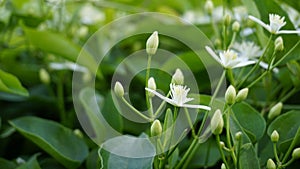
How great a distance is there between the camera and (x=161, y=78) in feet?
2.16

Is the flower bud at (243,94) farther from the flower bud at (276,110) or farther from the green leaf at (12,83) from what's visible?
the green leaf at (12,83)

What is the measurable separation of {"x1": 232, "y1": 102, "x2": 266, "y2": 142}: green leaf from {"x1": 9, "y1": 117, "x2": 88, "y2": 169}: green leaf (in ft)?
0.61

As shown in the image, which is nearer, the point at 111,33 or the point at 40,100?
the point at 40,100

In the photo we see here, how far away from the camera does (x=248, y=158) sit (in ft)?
1.65

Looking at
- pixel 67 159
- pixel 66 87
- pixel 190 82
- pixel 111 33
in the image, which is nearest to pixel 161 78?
pixel 190 82

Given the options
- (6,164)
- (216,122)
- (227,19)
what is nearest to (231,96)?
(216,122)

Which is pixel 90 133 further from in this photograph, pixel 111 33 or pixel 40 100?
pixel 111 33

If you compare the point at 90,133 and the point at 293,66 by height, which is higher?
the point at 293,66

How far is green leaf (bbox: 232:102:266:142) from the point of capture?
553 millimetres

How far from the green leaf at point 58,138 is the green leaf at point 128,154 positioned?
0.09 metres

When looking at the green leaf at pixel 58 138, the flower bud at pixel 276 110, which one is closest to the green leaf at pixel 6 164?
the green leaf at pixel 58 138

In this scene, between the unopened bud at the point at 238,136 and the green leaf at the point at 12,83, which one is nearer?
the unopened bud at the point at 238,136

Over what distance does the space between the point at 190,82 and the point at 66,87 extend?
28 cm

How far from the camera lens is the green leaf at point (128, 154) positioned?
1.61ft
